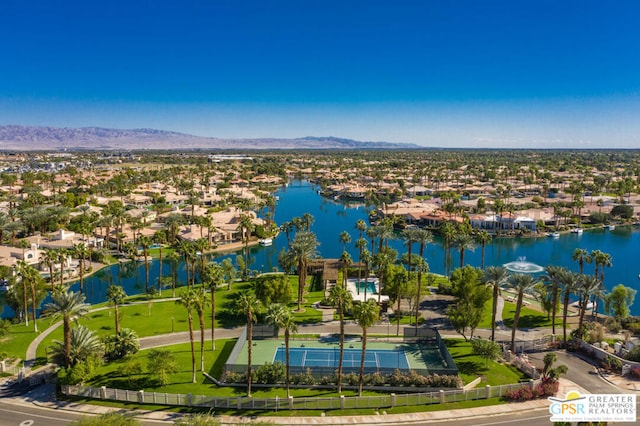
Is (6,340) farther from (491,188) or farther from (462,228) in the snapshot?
(491,188)

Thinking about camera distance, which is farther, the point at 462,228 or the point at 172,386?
the point at 462,228

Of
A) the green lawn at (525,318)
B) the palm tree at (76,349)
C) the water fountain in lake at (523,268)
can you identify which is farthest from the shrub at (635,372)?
the palm tree at (76,349)

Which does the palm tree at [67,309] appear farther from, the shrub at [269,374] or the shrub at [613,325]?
A: the shrub at [613,325]

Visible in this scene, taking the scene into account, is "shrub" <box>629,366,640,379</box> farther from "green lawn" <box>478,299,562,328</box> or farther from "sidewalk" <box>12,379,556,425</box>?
"green lawn" <box>478,299,562,328</box>

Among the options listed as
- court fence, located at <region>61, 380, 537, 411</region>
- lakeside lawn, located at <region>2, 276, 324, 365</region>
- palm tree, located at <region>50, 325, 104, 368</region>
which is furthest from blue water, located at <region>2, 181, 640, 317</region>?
court fence, located at <region>61, 380, 537, 411</region>

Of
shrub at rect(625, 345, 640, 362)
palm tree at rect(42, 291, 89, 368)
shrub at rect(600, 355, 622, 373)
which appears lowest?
shrub at rect(600, 355, 622, 373)

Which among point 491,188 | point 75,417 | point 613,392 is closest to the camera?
point 75,417

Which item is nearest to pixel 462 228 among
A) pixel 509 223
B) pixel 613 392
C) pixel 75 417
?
pixel 509 223
